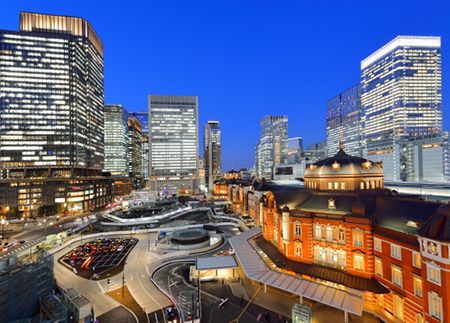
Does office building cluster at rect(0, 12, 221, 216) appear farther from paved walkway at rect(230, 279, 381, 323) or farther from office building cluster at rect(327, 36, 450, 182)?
office building cluster at rect(327, 36, 450, 182)

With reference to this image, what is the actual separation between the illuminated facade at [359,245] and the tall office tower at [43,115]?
12397 centimetres

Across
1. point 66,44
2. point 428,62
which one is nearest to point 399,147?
point 428,62

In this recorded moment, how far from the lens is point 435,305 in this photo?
23312 mm

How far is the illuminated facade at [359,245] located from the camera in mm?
23891

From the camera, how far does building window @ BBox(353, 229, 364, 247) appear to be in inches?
1367

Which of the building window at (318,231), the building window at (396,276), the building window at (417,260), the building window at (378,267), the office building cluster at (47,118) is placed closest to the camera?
the building window at (417,260)

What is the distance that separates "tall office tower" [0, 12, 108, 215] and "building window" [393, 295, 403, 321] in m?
143

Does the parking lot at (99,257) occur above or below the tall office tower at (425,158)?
below

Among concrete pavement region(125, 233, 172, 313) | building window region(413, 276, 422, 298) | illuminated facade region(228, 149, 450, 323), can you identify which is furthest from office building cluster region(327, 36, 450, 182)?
concrete pavement region(125, 233, 172, 313)

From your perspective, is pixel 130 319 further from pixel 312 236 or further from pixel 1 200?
pixel 1 200

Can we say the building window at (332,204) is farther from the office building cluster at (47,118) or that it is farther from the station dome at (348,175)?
the office building cluster at (47,118)

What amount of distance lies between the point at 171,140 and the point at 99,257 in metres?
146

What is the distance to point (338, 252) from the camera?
3666 centimetres

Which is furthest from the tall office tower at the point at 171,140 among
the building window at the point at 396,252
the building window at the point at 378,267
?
the building window at the point at 396,252
